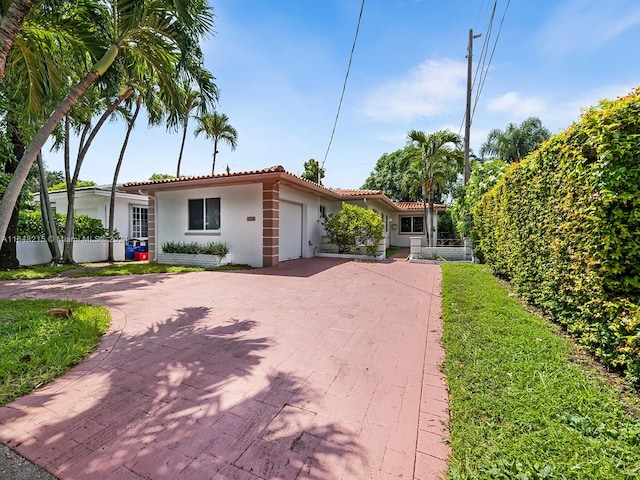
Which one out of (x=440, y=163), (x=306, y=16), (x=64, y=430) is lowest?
(x=64, y=430)

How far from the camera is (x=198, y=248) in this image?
38.6 feet

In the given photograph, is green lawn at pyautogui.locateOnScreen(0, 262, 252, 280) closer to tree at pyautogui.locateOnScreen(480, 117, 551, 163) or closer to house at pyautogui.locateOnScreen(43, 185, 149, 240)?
house at pyautogui.locateOnScreen(43, 185, 149, 240)

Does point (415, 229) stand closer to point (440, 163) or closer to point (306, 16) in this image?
point (440, 163)

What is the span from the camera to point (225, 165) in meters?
26.6

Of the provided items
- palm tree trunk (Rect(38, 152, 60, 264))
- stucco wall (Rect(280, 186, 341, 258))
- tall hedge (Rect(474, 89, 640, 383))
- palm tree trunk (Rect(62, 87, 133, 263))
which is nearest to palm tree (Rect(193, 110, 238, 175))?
palm tree trunk (Rect(62, 87, 133, 263))

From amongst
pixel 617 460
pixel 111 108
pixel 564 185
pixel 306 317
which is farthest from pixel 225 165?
pixel 617 460

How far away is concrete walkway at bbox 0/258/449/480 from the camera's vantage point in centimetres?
196

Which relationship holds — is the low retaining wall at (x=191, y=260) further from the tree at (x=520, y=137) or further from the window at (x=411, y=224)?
the tree at (x=520, y=137)

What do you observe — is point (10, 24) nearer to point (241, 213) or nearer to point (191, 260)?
point (241, 213)

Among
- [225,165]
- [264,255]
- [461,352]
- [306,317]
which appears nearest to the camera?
[461,352]

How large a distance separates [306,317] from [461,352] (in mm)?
2444

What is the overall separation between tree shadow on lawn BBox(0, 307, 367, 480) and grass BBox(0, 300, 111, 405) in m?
0.23

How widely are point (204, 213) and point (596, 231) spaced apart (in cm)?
1193

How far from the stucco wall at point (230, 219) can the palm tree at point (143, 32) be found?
225 inches
